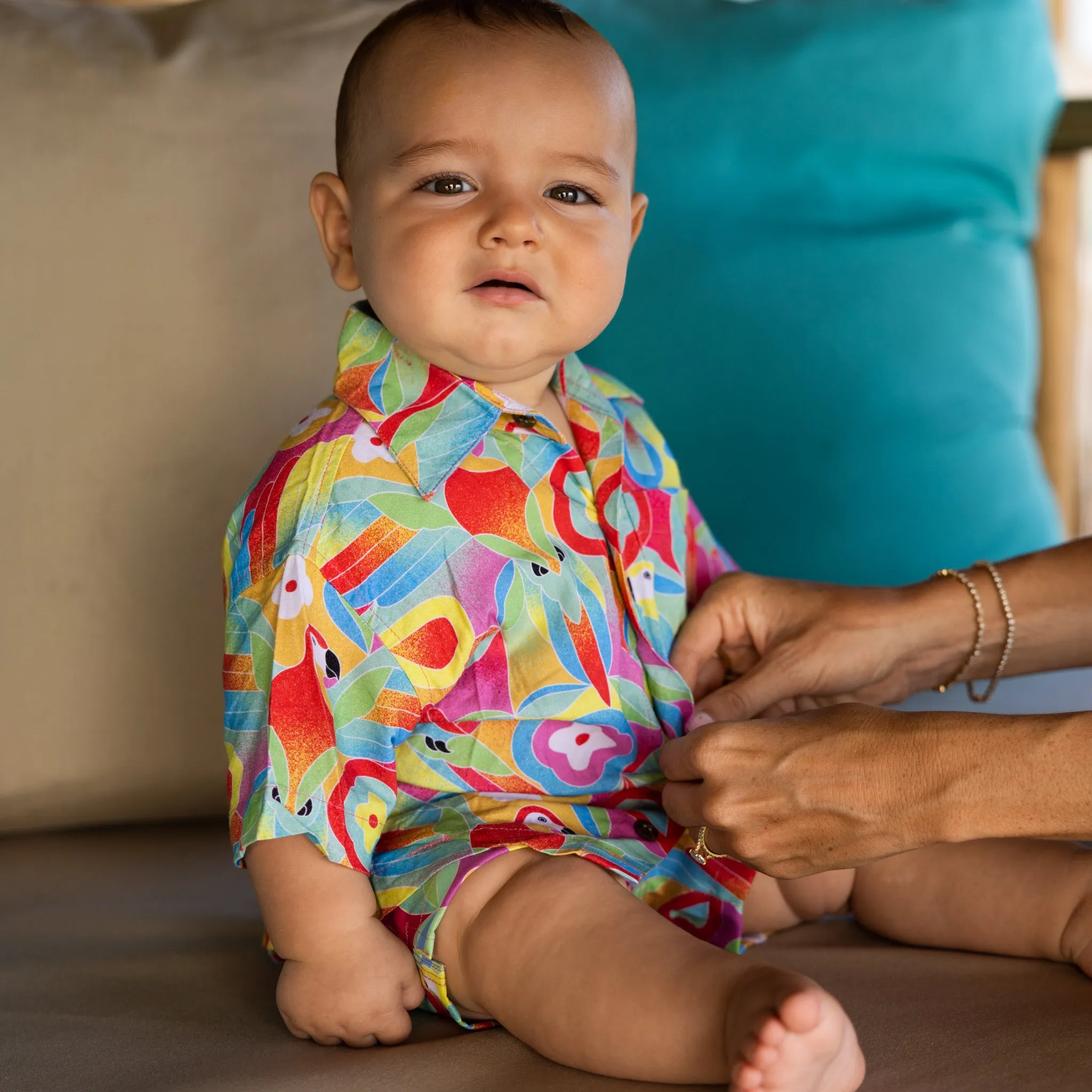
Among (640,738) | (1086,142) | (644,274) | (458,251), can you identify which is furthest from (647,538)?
(1086,142)

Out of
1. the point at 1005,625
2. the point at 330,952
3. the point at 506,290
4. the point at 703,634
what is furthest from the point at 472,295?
the point at 1005,625

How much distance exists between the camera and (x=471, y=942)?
34.7 inches

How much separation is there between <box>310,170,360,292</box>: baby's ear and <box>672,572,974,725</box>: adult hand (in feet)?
1.33

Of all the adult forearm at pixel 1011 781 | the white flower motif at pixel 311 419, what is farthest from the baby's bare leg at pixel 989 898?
the white flower motif at pixel 311 419

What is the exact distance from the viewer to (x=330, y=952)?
0.89 m

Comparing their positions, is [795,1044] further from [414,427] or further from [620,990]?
[414,427]

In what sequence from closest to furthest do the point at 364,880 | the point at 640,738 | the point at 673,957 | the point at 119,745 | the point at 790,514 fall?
the point at 673,957, the point at 364,880, the point at 640,738, the point at 119,745, the point at 790,514

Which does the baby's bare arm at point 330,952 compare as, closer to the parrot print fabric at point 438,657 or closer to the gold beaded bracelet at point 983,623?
the parrot print fabric at point 438,657

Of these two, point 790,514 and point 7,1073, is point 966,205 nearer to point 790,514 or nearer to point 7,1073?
point 790,514

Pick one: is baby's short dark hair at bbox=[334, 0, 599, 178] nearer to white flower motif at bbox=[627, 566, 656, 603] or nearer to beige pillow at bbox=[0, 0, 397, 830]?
beige pillow at bbox=[0, 0, 397, 830]

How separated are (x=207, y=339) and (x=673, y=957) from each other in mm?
748

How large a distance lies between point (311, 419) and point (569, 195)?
0.87 ft

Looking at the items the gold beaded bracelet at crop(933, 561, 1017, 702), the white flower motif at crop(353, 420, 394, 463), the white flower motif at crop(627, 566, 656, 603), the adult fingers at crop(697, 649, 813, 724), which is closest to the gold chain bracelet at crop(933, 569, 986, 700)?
the gold beaded bracelet at crop(933, 561, 1017, 702)

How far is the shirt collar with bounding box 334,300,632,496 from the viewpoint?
99cm
